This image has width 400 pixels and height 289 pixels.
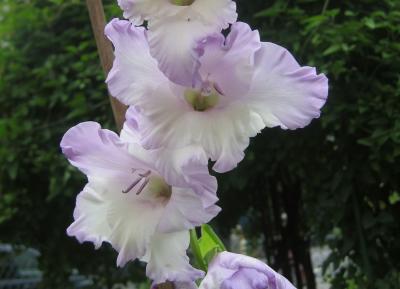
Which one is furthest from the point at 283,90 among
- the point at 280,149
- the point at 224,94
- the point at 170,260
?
the point at 280,149

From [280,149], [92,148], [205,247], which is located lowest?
[280,149]

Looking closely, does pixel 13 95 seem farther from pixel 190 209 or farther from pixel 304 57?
pixel 190 209

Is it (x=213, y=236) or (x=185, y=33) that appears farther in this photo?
(x=213, y=236)

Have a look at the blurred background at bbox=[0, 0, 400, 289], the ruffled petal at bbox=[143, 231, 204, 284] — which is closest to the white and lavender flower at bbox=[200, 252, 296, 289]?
the ruffled petal at bbox=[143, 231, 204, 284]

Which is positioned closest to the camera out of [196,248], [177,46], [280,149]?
[177,46]

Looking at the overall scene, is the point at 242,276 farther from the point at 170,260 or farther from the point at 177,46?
the point at 177,46

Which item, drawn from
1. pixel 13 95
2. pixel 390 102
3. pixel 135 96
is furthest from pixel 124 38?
pixel 13 95

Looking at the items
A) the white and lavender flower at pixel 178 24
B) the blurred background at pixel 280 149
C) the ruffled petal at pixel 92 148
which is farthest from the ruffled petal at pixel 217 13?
the blurred background at pixel 280 149
